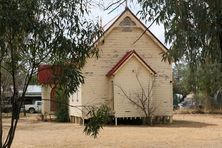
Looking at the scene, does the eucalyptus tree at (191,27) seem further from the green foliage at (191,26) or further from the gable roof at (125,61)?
the gable roof at (125,61)

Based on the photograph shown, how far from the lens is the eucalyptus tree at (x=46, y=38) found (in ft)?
31.7

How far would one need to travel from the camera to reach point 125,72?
118 ft

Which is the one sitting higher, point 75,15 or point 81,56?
point 75,15

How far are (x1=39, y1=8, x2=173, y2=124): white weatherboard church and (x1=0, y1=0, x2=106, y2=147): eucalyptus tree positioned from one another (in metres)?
24.4

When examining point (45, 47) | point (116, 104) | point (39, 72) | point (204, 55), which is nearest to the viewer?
point (204, 55)

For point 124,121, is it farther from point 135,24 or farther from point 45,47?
point 45,47

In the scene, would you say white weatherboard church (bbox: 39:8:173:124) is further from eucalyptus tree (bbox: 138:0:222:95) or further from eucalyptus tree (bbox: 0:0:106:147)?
eucalyptus tree (bbox: 138:0:222:95)

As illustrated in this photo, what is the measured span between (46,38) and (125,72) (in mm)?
25817

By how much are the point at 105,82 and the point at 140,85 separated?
2.50m

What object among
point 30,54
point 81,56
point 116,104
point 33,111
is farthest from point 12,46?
point 33,111

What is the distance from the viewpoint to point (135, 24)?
3650 cm

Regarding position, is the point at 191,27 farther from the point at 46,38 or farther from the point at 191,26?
the point at 46,38

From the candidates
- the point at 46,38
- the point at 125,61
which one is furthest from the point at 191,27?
the point at 125,61

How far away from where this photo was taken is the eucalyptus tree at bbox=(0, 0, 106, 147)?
9648mm
